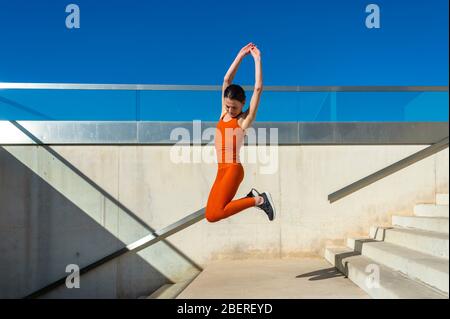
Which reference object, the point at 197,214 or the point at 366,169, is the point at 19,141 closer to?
the point at 197,214

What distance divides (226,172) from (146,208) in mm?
2665

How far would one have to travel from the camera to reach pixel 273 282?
3785 mm

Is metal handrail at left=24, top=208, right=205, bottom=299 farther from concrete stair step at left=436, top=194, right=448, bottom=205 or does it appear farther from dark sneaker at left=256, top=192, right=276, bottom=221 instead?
concrete stair step at left=436, top=194, right=448, bottom=205

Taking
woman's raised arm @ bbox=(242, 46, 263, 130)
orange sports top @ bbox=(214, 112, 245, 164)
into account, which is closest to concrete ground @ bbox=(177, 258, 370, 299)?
orange sports top @ bbox=(214, 112, 245, 164)

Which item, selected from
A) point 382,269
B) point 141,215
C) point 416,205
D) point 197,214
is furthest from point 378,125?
point 141,215

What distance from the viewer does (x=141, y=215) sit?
546cm

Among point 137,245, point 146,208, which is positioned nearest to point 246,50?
point 146,208

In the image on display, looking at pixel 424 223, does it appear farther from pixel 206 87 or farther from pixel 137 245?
pixel 137 245

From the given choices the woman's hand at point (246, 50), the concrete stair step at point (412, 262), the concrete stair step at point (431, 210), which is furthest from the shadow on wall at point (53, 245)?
the concrete stair step at point (431, 210)

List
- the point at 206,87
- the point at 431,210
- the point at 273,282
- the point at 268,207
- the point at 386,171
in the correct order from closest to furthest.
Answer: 1. the point at 268,207
2. the point at 273,282
3. the point at 431,210
4. the point at 386,171
5. the point at 206,87

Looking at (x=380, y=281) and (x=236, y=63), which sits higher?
(x=236, y=63)
